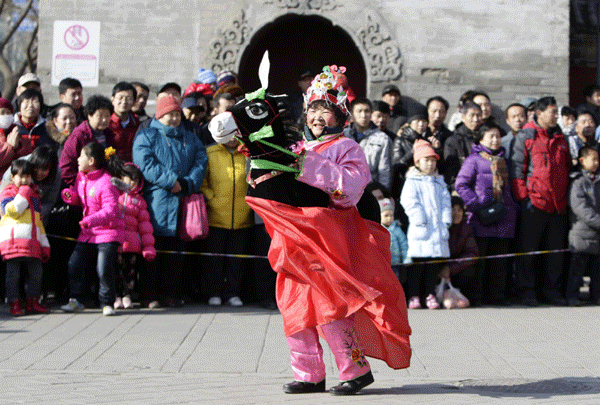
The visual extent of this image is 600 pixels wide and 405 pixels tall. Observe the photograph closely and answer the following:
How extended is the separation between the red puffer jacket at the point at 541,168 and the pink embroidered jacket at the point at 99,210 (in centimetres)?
409

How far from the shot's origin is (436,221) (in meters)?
8.87

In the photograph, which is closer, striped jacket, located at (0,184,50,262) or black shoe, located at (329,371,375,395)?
black shoe, located at (329,371,375,395)

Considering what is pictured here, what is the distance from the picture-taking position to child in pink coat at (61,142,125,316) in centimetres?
815

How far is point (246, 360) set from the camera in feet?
20.0

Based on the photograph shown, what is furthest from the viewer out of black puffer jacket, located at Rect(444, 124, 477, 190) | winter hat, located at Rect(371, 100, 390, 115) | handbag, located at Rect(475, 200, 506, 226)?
winter hat, located at Rect(371, 100, 390, 115)

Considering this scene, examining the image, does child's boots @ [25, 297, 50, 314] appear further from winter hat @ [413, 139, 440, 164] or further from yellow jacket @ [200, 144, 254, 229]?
winter hat @ [413, 139, 440, 164]

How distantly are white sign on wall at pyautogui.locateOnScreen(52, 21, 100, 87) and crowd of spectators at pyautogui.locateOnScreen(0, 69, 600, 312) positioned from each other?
11.4 feet

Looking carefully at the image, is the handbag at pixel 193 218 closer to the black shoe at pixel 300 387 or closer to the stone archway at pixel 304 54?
the black shoe at pixel 300 387

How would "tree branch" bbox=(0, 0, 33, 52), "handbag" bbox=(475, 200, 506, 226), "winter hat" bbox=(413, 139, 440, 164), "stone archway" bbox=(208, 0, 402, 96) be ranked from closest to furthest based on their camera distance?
"winter hat" bbox=(413, 139, 440, 164) → "handbag" bbox=(475, 200, 506, 226) → "stone archway" bbox=(208, 0, 402, 96) → "tree branch" bbox=(0, 0, 33, 52)

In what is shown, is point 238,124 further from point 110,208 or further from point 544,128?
point 544,128

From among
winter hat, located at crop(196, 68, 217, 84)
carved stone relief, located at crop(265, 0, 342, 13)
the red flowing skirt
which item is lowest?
the red flowing skirt

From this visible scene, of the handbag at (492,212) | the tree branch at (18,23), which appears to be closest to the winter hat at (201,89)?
the handbag at (492,212)

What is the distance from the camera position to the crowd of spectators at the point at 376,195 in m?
8.63

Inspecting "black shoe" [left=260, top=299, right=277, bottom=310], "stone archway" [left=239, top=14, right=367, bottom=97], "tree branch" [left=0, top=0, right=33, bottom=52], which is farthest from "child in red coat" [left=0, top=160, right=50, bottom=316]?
"tree branch" [left=0, top=0, right=33, bottom=52]
